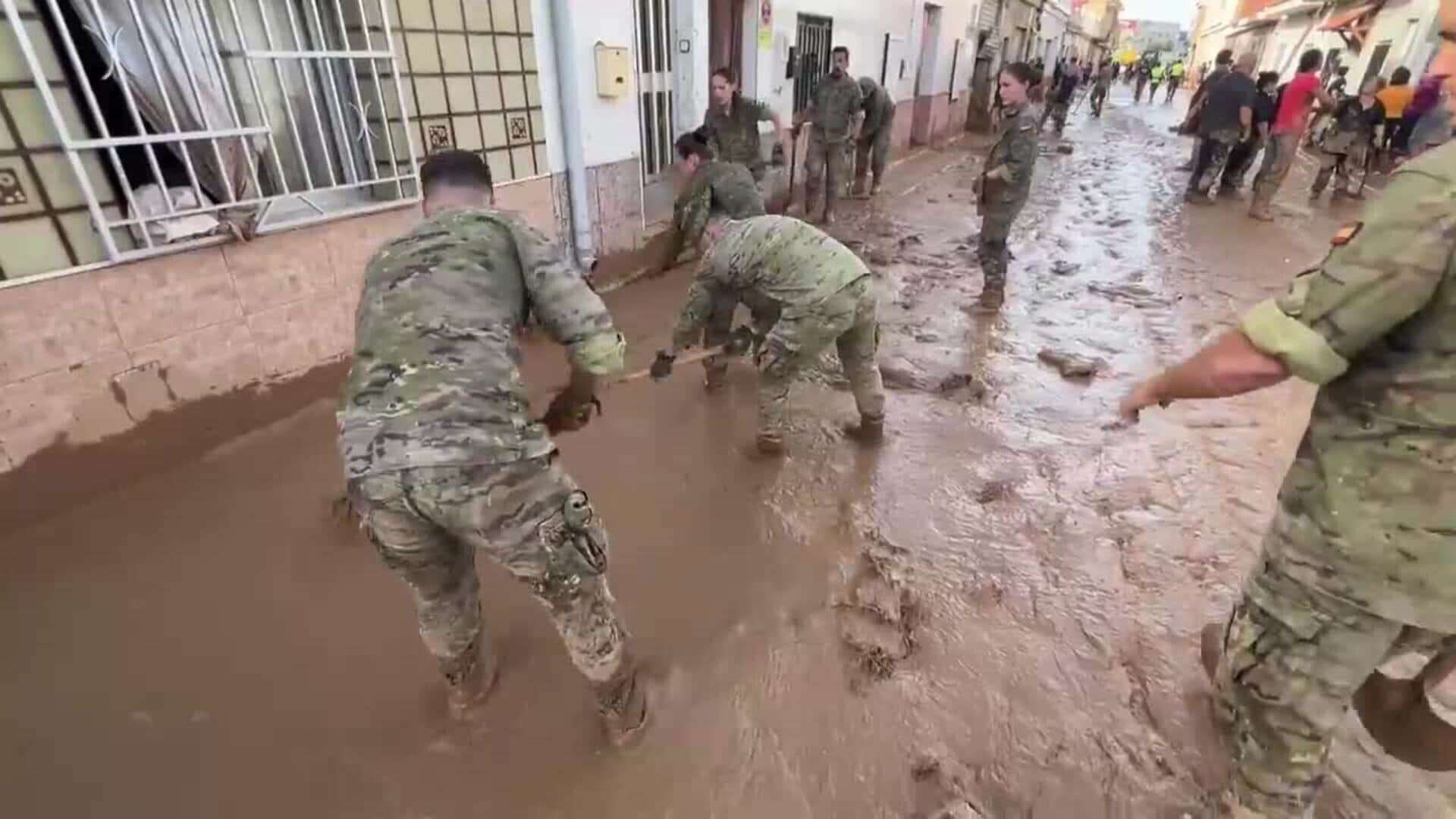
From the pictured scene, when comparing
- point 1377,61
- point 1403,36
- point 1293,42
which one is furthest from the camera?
point 1293,42

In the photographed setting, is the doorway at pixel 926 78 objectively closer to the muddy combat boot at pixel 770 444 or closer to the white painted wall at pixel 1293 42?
the muddy combat boot at pixel 770 444

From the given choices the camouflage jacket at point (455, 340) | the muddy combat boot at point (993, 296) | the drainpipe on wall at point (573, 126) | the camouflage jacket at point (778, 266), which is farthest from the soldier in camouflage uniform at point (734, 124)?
the camouflage jacket at point (455, 340)

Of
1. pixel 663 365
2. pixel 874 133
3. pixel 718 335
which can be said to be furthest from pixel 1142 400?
pixel 874 133

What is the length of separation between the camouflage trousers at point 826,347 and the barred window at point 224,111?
2.14 metres

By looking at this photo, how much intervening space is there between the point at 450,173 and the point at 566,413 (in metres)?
0.63

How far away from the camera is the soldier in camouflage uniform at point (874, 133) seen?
7.69 metres

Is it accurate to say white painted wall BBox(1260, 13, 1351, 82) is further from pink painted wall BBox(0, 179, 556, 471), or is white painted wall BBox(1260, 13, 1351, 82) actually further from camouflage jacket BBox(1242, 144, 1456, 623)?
pink painted wall BBox(0, 179, 556, 471)

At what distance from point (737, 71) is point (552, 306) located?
5731mm

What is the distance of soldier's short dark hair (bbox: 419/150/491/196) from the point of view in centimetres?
167

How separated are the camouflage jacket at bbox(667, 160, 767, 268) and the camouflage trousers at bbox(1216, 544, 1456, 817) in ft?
9.01

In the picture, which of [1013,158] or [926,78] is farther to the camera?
[926,78]

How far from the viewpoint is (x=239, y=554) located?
2.54 m

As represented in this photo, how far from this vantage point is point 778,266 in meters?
2.78

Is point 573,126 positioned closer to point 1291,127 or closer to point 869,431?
point 869,431
